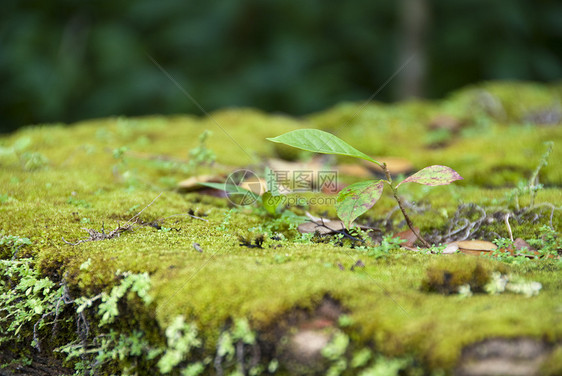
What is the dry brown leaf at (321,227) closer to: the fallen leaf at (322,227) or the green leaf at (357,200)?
the fallen leaf at (322,227)

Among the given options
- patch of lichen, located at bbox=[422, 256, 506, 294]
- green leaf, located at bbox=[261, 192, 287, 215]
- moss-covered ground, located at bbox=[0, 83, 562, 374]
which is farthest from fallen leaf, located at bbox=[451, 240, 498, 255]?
green leaf, located at bbox=[261, 192, 287, 215]

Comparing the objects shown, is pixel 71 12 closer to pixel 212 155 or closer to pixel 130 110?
pixel 130 110

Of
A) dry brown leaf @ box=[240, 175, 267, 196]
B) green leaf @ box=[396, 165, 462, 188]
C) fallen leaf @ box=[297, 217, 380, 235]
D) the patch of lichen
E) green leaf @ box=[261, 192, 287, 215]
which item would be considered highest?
green leaf @ box=[396, 165, 462, 188]

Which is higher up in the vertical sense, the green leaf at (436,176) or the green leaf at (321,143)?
the green leaf at (321,143)

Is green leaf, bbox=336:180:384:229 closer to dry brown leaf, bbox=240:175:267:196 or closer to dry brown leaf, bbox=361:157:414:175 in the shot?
dry brown leaf, bbox=240:175:267:196

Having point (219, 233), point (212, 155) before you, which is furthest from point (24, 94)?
point (219, 233)

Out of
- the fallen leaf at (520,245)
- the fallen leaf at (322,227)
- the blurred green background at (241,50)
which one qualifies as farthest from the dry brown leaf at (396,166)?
the blurred green background at (241,50)

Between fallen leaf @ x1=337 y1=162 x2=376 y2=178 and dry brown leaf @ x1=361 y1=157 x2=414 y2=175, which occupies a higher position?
dry brown leaf @ x1=361 y1=157 x2=414 y2=175
